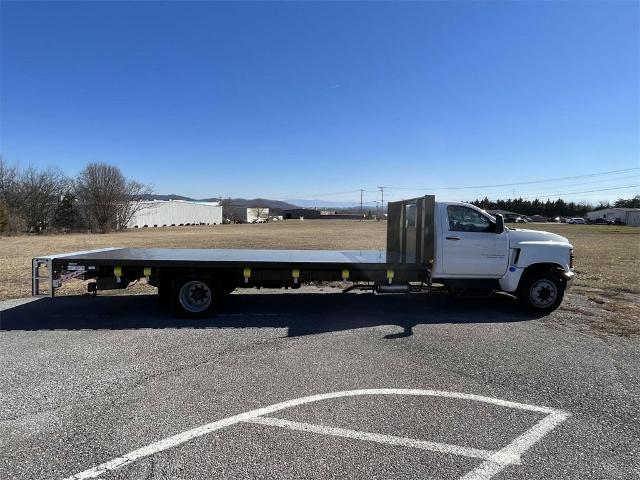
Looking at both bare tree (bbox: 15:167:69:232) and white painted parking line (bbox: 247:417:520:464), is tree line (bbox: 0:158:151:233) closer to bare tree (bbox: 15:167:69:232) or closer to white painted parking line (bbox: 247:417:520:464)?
bare tree (bbox: 15:167:69:232)

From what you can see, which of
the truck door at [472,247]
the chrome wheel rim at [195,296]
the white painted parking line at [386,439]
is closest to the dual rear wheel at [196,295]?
the chrome wheel rim at [195,296]

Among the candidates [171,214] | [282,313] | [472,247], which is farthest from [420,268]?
[171,214]

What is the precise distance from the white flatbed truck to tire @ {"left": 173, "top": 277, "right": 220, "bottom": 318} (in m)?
0.02

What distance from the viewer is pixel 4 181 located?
4294 centimetres

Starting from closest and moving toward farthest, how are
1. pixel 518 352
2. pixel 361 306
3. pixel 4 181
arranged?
Result: pixel 518 352, pixel 361 306, pixel 4 181

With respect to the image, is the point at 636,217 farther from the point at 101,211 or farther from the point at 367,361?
the point at 367,361

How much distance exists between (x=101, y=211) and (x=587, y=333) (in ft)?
179

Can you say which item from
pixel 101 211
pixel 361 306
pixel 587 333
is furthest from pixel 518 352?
pixel 101 211

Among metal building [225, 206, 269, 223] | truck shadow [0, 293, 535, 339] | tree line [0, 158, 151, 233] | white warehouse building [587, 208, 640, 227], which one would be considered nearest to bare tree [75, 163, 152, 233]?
tree line [0, 158, 151, 233]

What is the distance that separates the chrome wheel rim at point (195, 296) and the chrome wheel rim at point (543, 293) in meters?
5.82

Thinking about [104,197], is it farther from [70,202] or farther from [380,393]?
[380,393]

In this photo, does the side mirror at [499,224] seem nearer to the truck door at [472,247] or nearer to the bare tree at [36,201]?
the truck door at [472,247]

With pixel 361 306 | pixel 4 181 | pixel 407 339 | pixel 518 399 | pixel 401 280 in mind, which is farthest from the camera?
pixel 4 181

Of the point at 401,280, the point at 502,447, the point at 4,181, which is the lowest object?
the point at 502,447
